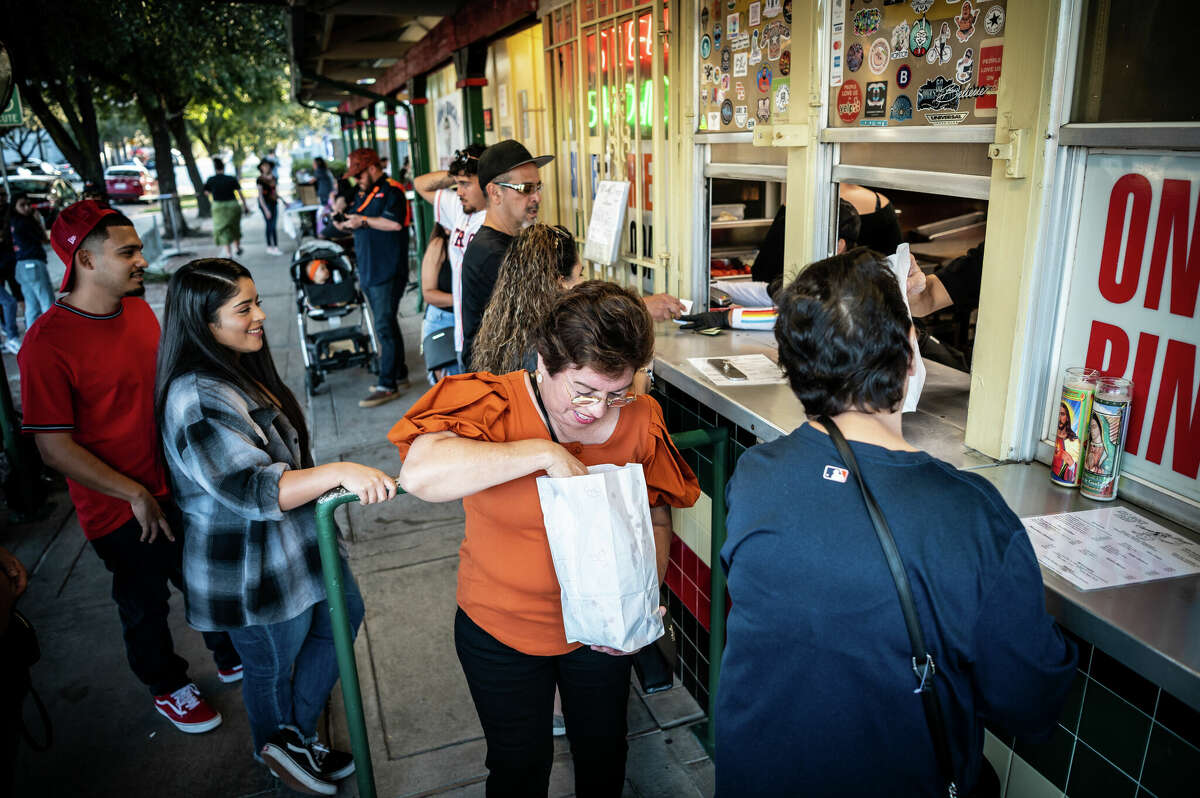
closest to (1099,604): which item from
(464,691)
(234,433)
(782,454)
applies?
(782,454)

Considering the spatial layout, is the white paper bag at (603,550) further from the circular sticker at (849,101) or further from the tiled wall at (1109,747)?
the circular sticker at (849,101)

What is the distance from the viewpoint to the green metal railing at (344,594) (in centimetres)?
218

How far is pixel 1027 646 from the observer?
1.33 metres

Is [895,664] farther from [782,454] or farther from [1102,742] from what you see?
[1102,742]

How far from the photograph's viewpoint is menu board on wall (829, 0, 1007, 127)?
2.19 metres

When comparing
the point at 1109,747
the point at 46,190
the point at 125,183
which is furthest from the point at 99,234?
the point at 125,183

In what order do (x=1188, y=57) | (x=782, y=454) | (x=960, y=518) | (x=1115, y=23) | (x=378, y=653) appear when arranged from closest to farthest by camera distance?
(x=960, y=518), (x=782, y=454), (x=1188, y=57), (x=1115, y=23), (x=378, y=653)

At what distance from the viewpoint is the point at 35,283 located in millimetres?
9469

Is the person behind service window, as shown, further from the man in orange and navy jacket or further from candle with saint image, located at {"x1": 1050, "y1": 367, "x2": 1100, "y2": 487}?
the man in orange and navy jacket

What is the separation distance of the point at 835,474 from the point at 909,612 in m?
0.25

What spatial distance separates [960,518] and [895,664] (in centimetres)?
27

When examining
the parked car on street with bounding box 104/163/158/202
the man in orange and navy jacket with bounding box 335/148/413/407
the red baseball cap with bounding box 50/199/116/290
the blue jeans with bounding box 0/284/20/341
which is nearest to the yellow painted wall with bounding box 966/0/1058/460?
the red baseball cap with bounding box 50/199/116/290

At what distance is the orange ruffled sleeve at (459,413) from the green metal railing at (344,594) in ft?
0.67

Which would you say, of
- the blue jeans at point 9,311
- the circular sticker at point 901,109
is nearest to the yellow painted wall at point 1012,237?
the circular sticker at point 901,109
